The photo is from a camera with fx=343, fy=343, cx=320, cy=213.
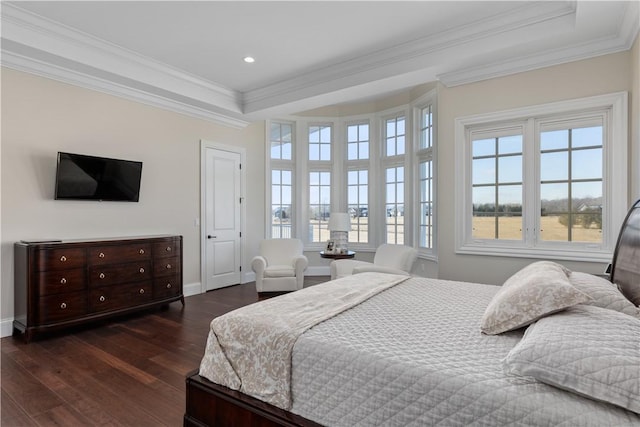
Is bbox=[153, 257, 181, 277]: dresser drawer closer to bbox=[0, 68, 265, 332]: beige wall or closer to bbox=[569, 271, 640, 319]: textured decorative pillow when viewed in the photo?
bbox=[0, 68, 265, 332]: beige wall

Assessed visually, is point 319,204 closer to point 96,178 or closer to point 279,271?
point 279,271

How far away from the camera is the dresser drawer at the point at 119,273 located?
360cm

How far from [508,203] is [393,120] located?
288 cm

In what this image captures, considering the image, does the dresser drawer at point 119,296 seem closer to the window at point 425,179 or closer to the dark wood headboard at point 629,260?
the window at point 425,179

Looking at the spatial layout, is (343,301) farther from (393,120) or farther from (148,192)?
(393,120)

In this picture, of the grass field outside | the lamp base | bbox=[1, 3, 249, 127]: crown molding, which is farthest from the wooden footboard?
the lamp base

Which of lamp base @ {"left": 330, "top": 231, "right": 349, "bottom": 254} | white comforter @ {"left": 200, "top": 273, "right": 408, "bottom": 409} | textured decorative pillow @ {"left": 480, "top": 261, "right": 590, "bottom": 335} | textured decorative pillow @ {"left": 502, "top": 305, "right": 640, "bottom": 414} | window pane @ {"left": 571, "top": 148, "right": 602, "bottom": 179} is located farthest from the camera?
lamp base @ {"left": 330, "top": 231, "right": 349, "bottom": 254}

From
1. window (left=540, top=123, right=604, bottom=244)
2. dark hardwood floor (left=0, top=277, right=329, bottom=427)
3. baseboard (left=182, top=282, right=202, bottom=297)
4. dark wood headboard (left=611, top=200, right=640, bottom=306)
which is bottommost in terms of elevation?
dark hardwood floor (left=0, top=277, right=329, bottom=427)

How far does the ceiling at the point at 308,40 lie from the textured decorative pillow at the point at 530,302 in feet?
8.12

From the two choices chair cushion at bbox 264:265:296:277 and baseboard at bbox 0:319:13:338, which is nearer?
baseboard at bbox 0:319:13:338

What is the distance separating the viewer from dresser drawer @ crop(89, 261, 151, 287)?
3.60m

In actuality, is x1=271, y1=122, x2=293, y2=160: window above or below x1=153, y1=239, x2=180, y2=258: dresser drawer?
above

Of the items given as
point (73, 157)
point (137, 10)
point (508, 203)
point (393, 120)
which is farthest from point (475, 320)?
point (393, 120)

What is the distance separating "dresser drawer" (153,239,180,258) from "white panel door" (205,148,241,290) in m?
0.88
